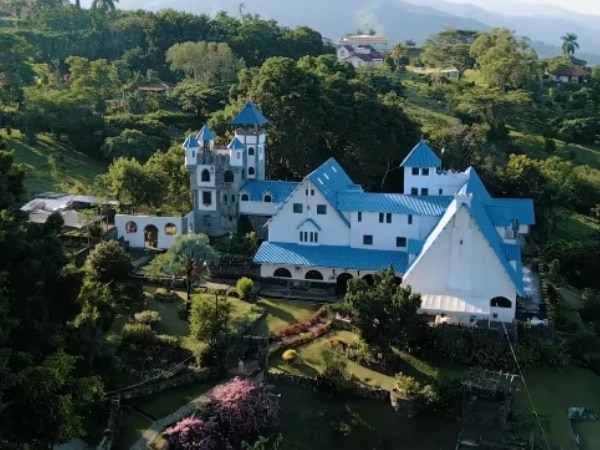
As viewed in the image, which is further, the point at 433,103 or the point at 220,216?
the point at 433,103

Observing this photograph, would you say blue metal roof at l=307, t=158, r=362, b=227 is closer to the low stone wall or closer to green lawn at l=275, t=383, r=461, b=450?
the low stone wall

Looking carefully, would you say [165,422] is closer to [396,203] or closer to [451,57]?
[396,203]

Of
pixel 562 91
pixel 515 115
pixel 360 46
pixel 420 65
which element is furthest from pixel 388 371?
pixel 360 46

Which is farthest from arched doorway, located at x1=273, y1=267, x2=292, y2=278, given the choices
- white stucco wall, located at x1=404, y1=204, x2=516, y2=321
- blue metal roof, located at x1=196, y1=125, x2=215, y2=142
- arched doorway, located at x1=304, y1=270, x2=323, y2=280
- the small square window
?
blue metal roof, located at x1=196, y1=125, x2=215, y2=142

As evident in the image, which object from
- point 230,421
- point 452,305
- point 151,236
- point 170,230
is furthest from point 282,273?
point 230,421

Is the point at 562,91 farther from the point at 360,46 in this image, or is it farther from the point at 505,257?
the point at 505,257

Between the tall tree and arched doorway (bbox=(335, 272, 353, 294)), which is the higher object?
the tall tree

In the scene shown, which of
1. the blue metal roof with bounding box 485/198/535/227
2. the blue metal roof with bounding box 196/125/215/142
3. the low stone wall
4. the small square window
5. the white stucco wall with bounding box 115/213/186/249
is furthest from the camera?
the blue metal roof with bounding box 196/125/215/142
